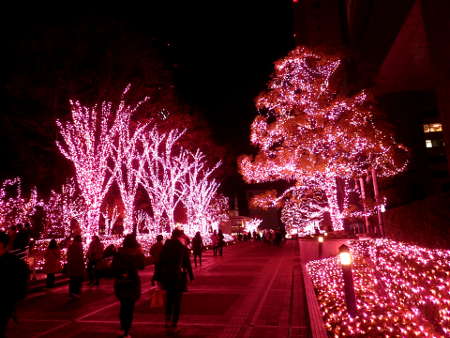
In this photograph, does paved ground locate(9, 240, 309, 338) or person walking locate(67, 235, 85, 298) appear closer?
paved ground locate(9, 240, 309, 338)

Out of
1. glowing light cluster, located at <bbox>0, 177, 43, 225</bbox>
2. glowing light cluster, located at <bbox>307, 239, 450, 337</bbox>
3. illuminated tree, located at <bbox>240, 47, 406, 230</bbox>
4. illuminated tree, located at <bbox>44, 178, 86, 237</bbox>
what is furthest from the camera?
illuminated tree, located at <bbox>44, 178, 86, 237</bbox>

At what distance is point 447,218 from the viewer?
7.61 meters

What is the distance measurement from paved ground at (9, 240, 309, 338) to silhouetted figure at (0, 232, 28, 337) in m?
2.38

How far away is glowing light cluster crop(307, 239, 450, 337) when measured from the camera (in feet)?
15.7

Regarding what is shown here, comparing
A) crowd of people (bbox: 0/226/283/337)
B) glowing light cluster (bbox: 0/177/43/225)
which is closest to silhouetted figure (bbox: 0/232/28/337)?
crowd of people (bbox: 0/226/283/337)

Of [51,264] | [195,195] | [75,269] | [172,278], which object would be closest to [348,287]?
[172,278]

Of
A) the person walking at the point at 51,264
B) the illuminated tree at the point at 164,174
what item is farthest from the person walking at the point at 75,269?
the illuminated tree at the point at 164,174

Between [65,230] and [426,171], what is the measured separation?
23098 millimetres

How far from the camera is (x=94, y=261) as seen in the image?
1246 centimetres

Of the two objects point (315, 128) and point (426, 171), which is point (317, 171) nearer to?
point (315, 128)

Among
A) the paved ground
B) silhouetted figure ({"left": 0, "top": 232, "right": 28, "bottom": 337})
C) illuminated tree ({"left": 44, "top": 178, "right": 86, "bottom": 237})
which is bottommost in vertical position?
the paved ground

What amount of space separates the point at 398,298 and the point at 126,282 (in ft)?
15.7

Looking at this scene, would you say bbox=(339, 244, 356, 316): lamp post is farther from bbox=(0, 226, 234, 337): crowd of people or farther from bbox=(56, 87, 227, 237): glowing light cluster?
bbox=(56, 87, 227, 237): glowing light cluster

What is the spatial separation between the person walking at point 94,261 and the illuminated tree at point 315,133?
618cm
